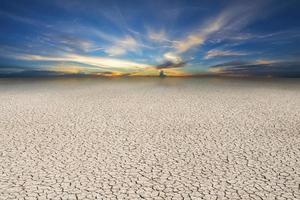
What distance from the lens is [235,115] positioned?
297 inches

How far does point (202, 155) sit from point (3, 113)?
17.6 feet

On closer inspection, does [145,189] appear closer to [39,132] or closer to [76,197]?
[76,197]

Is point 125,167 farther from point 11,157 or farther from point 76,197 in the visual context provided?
point 11,157

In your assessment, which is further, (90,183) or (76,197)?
(90,183)

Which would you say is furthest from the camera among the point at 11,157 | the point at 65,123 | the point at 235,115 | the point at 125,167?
the point at 235,115

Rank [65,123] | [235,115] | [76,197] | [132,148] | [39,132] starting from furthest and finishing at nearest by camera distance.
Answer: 1. [235,115]
2. [65,123]
3. [39,132]
4. [132,148]
5. [76,197]

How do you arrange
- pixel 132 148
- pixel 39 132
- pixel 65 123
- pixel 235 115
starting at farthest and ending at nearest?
pixel 235 115
pixel 65 123
pixel 39 132
pixel 132 148

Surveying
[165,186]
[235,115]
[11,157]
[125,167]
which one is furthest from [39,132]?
[235,115]

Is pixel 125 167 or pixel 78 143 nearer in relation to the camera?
pixel 125 167

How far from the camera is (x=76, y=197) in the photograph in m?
2.87

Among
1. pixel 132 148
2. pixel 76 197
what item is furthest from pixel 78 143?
pixel 76 197

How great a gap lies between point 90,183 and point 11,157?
1375mm

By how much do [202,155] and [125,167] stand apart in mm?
988

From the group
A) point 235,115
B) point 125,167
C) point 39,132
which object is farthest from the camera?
point 235,115
